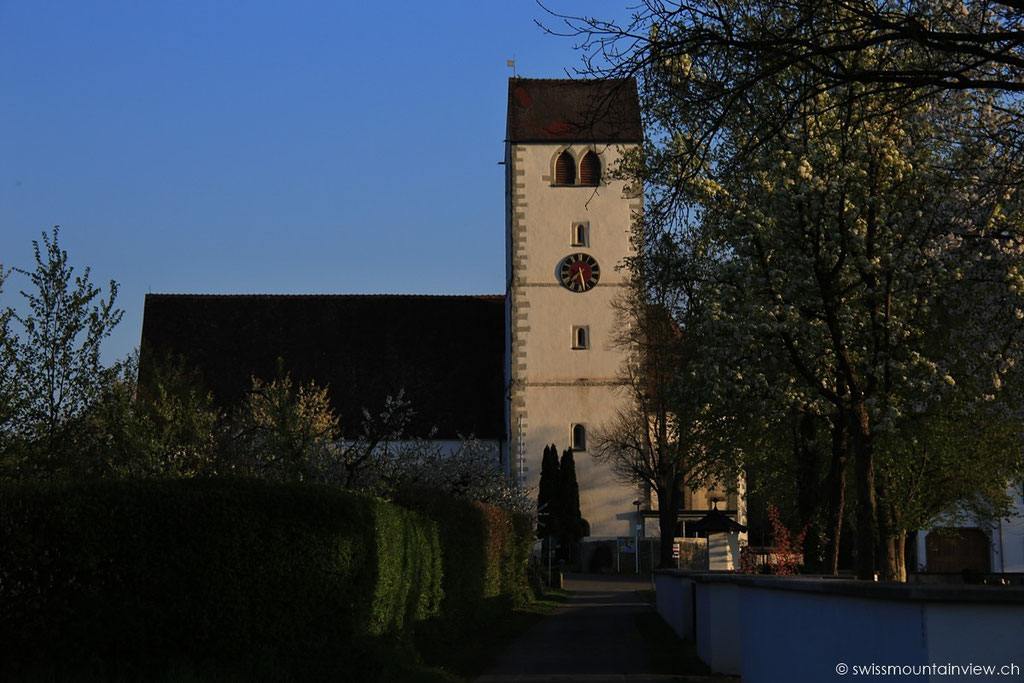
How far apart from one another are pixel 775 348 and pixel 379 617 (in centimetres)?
1022

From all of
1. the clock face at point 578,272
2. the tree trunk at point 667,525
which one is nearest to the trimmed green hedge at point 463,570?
the tree trunk at point 667,525

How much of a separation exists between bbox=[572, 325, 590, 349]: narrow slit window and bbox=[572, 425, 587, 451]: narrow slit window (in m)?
3.90

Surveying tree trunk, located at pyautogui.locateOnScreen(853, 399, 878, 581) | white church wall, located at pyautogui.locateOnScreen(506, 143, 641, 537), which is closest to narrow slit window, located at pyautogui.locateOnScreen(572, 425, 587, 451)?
white church wall, located at pyautogui.locateOnScreen(506, 143, 641, 537)

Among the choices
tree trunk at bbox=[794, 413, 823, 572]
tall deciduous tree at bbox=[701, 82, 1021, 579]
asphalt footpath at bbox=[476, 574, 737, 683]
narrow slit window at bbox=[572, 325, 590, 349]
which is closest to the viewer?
asphalt footpath at bbox=[476, 574, 737, 683]

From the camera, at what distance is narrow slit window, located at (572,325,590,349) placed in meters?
62.3

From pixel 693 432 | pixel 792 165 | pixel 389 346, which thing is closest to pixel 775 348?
pixel 792 165

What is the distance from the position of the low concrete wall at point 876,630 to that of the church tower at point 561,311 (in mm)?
49266

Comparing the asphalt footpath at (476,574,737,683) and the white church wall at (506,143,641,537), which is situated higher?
the white church wall at (506,143,641,537)

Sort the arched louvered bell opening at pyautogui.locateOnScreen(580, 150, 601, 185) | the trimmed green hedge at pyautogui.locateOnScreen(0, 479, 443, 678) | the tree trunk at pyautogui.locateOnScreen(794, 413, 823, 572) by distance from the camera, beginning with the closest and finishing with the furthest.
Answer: the trimmed green hedge at pyautogui.locateOnScreen(0, 479, 443, 678), the tree trunk at pyautogui.locateOnScreen(794, 413, 823, 572), the arched louvered bell opening at pyautogui.locateOnScreen(580, 150, 601, 185)

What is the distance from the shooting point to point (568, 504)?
60.4 metres

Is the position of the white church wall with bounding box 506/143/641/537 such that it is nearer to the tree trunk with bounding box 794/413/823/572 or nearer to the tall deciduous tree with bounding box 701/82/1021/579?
the tree trunk with bounding box 794/413/823/572

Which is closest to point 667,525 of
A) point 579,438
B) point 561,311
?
point 579,438

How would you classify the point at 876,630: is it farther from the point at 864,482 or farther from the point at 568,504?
the point at 568,504

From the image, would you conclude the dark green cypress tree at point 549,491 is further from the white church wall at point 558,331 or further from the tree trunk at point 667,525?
the tree trunk at point 667,525
